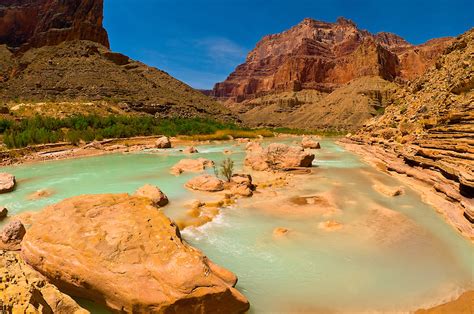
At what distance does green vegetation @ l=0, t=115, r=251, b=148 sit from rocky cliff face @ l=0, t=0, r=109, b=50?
2098 inches

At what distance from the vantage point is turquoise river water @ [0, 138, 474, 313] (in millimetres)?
5348

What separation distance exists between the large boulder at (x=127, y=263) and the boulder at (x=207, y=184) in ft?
21.1

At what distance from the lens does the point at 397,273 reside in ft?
19.8

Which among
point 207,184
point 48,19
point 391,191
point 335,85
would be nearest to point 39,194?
point 207,184

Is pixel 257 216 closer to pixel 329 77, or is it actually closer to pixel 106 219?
pixel 106 219

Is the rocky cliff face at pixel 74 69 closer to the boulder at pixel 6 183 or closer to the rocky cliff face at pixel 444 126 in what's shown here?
the boulder at pixel 6 183

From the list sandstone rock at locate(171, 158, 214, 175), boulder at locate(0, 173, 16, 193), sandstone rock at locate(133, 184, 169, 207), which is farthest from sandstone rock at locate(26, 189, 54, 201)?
sandstone rock at locate(171, 158, 214, 175)

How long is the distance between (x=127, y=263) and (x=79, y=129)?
31.1 meters

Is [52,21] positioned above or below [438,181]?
above

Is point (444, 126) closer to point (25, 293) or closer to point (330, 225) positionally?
point (330, 225)

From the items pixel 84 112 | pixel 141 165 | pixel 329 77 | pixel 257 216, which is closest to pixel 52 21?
pixel 84 112

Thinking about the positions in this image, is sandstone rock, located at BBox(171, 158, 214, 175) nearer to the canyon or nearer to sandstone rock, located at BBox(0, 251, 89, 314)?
sandstone rock, located at BBox(0, 251, 89, 314)

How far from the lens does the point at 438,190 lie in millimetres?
11469

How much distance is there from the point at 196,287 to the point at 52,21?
95295 millimetres
